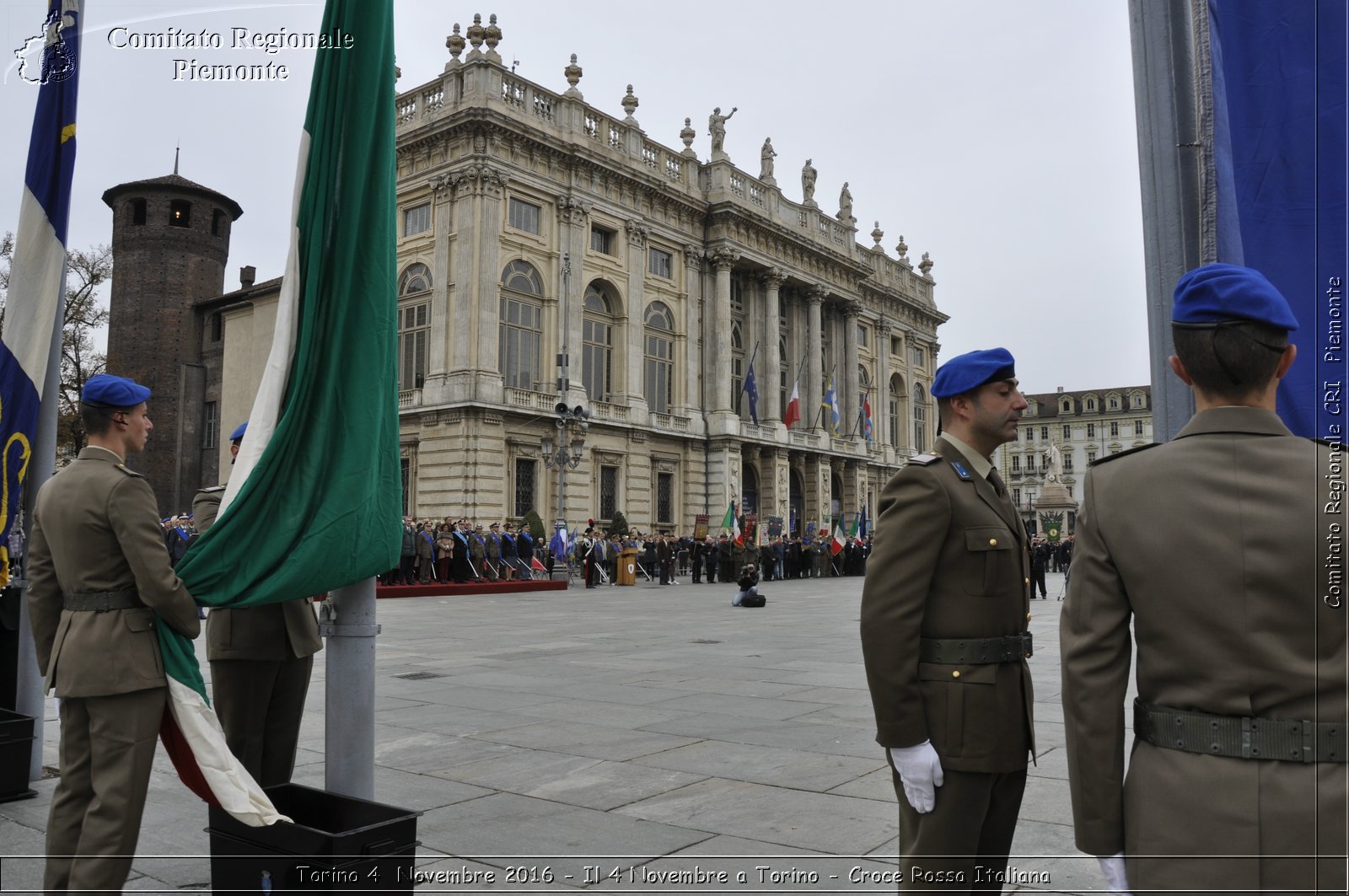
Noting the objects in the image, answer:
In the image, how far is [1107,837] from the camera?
2.06m

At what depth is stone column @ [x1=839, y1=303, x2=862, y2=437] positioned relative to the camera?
154 ft

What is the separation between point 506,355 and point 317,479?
2786 cm

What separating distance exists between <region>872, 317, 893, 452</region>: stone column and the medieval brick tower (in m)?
31.6

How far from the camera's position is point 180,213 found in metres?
43.5

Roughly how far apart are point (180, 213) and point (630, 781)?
1803 inches

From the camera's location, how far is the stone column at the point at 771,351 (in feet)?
133

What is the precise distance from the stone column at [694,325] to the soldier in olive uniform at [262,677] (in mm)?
33065

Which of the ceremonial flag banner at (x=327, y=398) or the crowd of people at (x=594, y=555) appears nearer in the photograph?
the ceremonial flag banner at (x=327, y=398)

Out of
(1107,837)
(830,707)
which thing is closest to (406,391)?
(830,707)

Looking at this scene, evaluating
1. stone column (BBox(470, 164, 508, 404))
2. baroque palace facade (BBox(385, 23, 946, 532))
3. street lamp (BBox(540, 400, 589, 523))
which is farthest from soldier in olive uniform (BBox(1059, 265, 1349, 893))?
stone column (BBox(470, 164, 508, 404))

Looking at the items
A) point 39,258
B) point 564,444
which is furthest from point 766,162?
point 39,258

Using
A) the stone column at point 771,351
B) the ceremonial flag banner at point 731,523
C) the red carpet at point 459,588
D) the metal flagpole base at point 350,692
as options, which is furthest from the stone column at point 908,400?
the metal flagpole base at point 350,692

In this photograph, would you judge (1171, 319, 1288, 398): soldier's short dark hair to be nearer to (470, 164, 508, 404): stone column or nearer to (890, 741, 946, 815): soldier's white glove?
(890, 741, 946, 815): soldier's white glove

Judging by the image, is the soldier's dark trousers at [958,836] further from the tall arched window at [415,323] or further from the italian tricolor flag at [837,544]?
the italian tricolor flag at [837,544]
